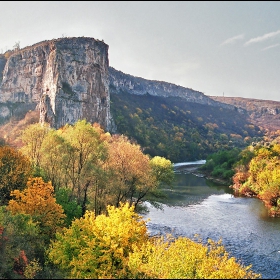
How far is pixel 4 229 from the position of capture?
17531 millimetres

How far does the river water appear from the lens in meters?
25.6

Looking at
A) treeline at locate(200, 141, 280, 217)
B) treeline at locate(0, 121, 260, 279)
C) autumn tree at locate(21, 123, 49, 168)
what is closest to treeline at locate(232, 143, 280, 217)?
treeline at locate(200, 141, 280, 217)

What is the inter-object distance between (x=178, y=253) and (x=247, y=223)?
68.9 feet

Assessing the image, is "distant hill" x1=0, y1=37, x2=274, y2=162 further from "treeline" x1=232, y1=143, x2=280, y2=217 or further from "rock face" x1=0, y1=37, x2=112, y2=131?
"treeline" x1=232, y1=143, x2=280, y2=217

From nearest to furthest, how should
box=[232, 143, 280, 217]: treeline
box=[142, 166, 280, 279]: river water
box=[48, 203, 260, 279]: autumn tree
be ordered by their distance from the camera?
box=[48, 203, 260, 279]: autumn tree
box=[142, 166, 280, 279]: river water
box=[232, 143, 280, 217]: treeline

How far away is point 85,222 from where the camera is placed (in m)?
19.2

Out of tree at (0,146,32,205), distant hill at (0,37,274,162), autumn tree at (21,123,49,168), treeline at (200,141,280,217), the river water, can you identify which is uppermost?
distant hill at (0,37,274,162)

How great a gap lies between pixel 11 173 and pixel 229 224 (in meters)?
23.4

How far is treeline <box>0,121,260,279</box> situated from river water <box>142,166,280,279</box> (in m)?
3.31

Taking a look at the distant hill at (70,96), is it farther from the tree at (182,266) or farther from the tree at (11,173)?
the tree at (182,266)

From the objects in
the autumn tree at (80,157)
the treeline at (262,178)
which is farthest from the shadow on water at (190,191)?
the autumn tree at (80,157)

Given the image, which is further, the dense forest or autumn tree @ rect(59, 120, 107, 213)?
the dense forest

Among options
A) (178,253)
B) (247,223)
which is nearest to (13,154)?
(178,253)

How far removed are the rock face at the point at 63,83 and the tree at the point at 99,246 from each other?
215 ft
